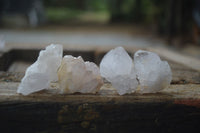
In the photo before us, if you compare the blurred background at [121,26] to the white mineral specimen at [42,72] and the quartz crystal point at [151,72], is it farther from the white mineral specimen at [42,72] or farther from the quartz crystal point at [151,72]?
the quartz crystal point at [151,72]

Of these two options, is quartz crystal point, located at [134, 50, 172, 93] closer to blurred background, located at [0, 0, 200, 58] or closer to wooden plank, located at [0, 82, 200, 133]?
wooden plank, located at [0, 82, 200, 133]

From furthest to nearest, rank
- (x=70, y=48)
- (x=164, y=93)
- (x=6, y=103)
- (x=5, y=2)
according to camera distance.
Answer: (x=5, y=2) < (x=70, y=48) < (x=164, y=93) < (x=6, y=103)

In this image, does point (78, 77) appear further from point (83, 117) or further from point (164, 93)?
point (164, 93)

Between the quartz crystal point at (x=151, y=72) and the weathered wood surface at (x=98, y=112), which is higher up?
the quartz crystal point at (x=151, y=72)

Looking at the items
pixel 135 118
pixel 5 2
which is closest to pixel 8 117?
pixel 135 118

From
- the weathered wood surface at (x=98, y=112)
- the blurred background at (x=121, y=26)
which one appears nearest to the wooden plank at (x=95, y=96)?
the weathered wood surface at (x=98, y=112)

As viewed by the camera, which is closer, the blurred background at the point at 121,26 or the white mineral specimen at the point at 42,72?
the white mineral specimen at the point at 42,72

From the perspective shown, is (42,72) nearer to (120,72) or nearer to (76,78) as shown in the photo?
(76,78)

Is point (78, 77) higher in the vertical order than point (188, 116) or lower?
higher
